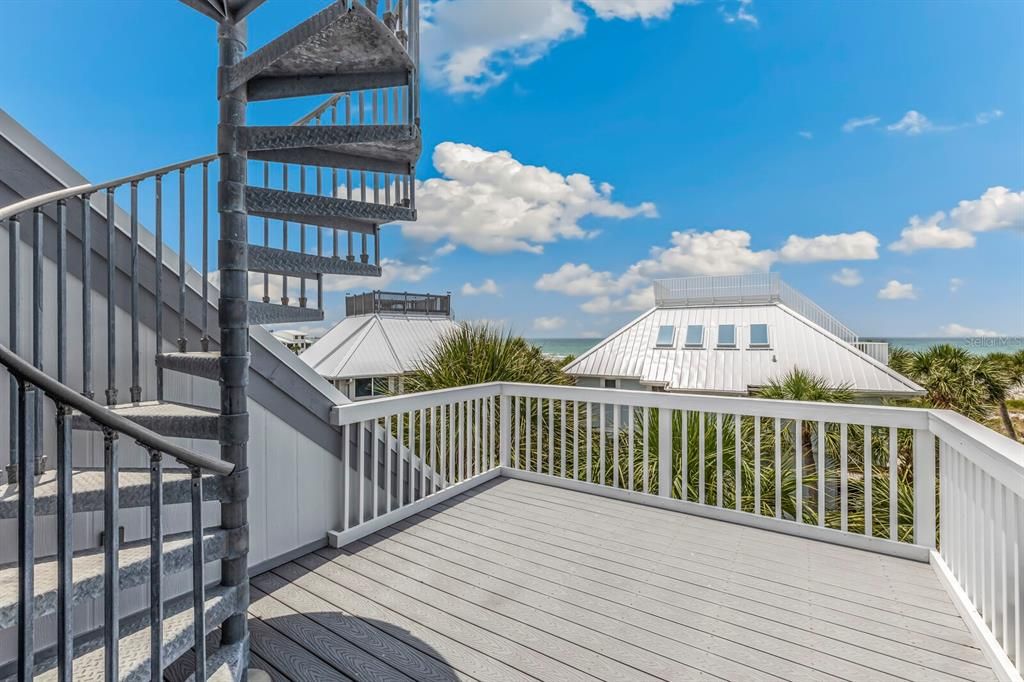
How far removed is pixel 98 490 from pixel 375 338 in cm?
1147

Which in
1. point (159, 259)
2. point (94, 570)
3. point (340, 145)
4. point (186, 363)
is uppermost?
point (340, 145)

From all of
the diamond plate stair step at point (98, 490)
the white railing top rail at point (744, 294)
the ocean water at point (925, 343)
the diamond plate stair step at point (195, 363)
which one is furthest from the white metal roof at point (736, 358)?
the diamond plate stair step at point (98, 490)

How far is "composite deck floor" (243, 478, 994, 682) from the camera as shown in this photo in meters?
1.83

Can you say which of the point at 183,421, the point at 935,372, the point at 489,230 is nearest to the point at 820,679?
the point at 183,421

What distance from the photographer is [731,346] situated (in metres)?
12.5

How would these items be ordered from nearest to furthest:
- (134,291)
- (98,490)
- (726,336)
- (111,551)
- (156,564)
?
(111,551) < (156,564) < (98,490) < (134,291) < (726,336)

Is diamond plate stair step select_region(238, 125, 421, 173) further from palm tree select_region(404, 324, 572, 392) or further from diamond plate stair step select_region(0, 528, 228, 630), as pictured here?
palm tree select_region(404, 324, 572, 392)

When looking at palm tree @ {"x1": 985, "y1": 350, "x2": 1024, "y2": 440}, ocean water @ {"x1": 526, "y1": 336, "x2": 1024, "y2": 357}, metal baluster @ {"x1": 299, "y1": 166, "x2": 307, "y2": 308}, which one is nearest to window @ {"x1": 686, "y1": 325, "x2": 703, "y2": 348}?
ocean water @ {"x1": 526, "y1": 336, "x2": 1024, "y2": 357}

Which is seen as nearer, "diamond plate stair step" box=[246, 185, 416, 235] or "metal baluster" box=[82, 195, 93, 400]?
"metal baluster" box=[82, 195, 93, 400]

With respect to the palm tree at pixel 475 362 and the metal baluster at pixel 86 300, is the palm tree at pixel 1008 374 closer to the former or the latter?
the palm tree at pixel 475 362

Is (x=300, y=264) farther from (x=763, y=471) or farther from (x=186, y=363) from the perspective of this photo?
(x=763, y=471)

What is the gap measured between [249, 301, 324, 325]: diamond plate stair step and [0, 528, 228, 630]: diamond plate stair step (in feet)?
2.80

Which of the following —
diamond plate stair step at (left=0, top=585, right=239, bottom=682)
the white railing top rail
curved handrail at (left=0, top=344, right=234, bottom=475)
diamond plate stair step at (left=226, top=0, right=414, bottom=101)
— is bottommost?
diamond plate stair step at (left=0, top=585, right=239, bottom=682)

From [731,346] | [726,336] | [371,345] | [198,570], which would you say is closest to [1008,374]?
[731,346]
